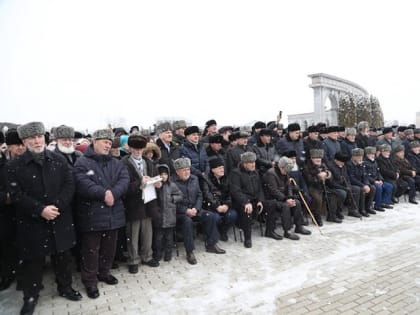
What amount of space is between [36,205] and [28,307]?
3.88ft

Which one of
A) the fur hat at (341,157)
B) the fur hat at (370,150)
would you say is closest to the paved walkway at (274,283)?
→ the fur hat at (341,157)

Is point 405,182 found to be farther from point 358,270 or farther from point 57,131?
point 57,131

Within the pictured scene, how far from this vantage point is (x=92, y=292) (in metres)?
3.85

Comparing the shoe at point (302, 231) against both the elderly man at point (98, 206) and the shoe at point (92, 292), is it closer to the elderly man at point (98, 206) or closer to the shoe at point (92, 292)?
the elderly man at point (98, 206)

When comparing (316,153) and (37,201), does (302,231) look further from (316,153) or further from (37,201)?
(37,201)

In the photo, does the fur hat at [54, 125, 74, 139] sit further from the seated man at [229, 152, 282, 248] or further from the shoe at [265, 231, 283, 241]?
the shoe at [265, 231, 283, 241]

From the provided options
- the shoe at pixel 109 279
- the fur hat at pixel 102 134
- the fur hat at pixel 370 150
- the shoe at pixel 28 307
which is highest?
the fur hat at pixel 102 134

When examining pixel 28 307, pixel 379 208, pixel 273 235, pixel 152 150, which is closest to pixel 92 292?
pixel 28 307

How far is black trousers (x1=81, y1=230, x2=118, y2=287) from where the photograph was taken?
3.92 meters

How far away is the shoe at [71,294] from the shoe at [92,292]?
0.31ft

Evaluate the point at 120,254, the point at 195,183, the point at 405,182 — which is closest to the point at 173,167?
the point at 195,183

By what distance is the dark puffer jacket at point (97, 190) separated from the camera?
12.7 feet

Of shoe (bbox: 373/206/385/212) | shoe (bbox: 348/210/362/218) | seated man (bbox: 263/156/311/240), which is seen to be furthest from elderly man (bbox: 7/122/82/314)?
shoe (bbox: 373/206/385/212)

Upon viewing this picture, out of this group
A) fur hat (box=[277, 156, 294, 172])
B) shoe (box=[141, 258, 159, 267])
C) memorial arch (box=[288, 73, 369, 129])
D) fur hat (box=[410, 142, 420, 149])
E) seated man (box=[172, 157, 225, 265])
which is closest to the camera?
shoe (box=[141, 258, 159, 267])
